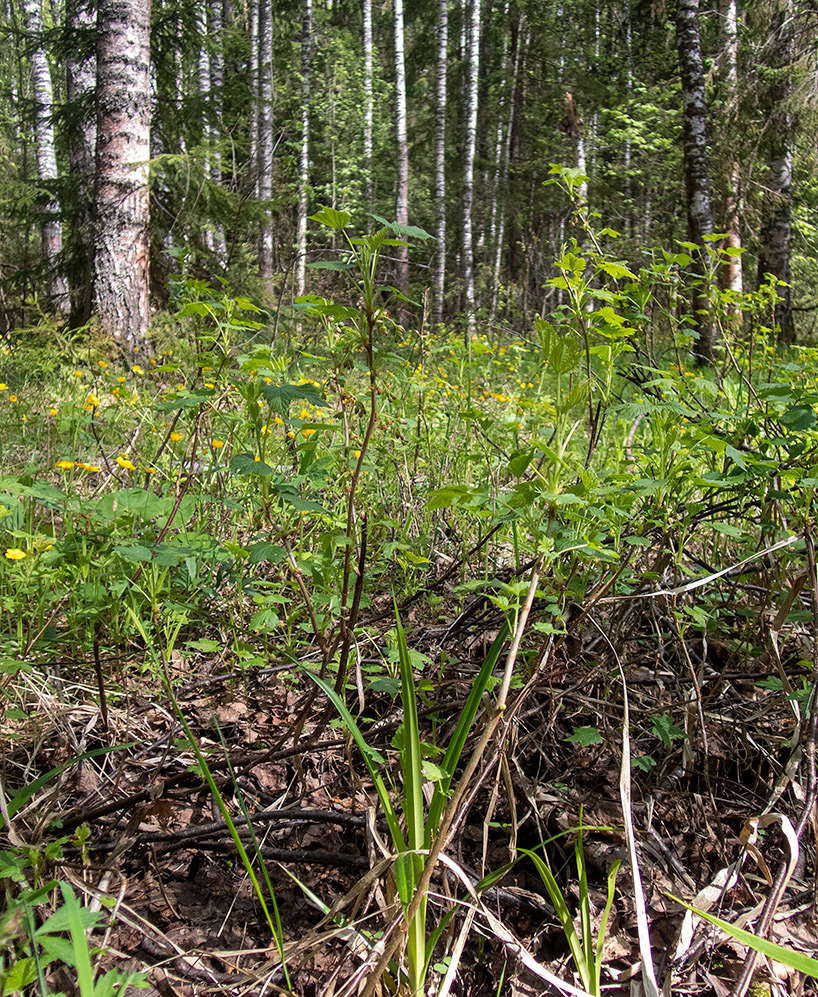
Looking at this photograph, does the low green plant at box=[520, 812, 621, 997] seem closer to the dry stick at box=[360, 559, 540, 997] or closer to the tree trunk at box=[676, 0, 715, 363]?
the dry stick at box=[360, 559, 540, 997]

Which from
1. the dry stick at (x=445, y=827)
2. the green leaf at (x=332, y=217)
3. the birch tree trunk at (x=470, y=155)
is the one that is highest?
the birch tree trunk at (x=470, y=155)

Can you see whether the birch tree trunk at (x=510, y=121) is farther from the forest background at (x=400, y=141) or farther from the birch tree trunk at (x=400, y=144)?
the birch tree trunk at (x=400, y=144)

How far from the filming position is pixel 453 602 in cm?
203

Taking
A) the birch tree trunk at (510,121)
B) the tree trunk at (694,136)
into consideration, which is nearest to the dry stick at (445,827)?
the tree trunk at (694,136)

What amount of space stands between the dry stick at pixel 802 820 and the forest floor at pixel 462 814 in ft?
0.06

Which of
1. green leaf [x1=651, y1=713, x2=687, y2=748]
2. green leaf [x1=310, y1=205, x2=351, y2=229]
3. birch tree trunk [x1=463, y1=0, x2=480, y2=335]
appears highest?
birch tree trunk [x1=463, y1=0, x2=480, y2=335]

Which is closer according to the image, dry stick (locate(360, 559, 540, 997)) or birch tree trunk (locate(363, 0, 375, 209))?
dry stick (locate(360, 559, 540, 997))

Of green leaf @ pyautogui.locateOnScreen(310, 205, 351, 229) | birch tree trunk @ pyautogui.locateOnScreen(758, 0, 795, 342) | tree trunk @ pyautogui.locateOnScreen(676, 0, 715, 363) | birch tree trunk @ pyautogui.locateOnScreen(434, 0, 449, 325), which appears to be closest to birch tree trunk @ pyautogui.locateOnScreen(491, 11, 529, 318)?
birch tree trunk @ pyautogui.locateOnScreen(434, 0, 449, 325)

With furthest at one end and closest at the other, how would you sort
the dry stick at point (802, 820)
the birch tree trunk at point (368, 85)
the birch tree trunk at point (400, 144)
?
the birch tree trunk at point (368, 85) → the birch tree trunk at point (400, 144) → the dry stick at point (802, 820)

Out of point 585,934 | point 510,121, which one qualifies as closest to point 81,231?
point 585,934

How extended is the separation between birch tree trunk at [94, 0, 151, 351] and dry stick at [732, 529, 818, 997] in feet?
14.5

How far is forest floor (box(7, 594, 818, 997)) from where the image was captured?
1.02 meters

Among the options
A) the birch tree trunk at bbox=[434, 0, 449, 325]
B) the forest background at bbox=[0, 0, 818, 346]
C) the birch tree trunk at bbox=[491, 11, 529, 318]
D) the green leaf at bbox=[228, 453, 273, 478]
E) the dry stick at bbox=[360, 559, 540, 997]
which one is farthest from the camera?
the birch tree trunk at bbox=[491, 11, 529, 318]

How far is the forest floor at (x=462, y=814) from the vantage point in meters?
1.02
